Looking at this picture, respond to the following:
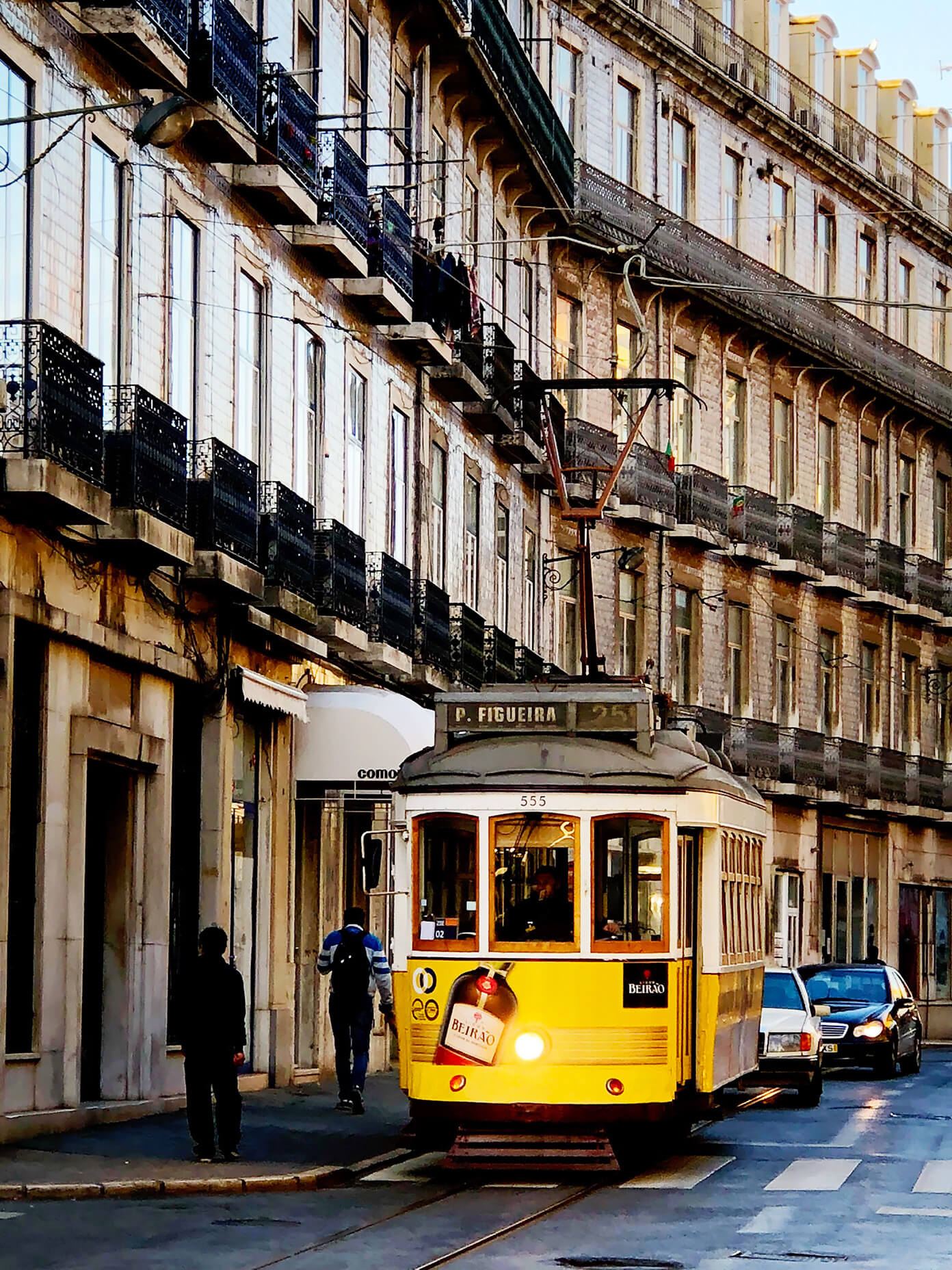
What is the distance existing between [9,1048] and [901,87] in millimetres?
44114

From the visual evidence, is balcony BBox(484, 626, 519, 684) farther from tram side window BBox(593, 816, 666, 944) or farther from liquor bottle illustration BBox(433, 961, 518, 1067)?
liquor bottle illustration BBox(433, 961, 518, 1067)

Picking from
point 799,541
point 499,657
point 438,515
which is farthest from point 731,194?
point 438,515

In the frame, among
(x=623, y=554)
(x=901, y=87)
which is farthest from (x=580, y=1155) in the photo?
(x=901, y=87)

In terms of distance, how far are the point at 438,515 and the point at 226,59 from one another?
12.4 m

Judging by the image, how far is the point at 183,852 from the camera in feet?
80.9

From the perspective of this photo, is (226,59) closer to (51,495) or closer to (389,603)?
(51,495)

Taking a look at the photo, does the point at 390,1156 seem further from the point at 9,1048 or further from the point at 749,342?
the point at 749,342

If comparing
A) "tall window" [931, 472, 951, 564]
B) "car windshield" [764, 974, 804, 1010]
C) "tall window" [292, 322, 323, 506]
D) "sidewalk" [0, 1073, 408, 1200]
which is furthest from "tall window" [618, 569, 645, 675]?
"sidewalk" [0, 1073, 408, 1200]

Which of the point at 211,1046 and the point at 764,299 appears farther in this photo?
the point at 764,299

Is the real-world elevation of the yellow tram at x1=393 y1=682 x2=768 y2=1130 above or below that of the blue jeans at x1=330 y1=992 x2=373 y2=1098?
above

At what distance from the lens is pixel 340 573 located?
2730 cm

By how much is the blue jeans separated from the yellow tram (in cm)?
482

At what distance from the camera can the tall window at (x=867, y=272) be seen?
184 ft

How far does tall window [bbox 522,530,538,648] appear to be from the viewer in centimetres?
4112
